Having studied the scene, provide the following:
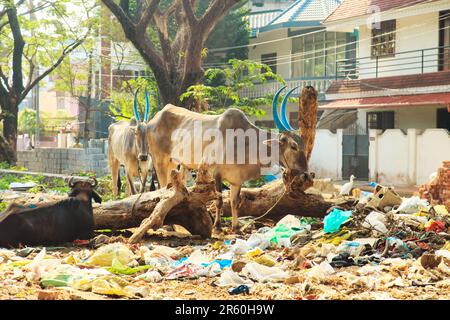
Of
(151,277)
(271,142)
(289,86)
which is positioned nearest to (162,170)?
(271,142)

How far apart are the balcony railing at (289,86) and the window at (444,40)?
6.01 metres

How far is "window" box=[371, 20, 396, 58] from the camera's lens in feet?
86.0

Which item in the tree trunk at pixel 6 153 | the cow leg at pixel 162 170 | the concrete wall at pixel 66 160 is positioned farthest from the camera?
the tree trunk at pixel 6 153

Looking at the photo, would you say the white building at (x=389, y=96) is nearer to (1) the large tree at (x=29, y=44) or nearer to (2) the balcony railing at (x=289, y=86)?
(2) the balcony railing at (x=289, y=86)

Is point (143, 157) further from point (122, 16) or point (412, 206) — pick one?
point (122, 16)

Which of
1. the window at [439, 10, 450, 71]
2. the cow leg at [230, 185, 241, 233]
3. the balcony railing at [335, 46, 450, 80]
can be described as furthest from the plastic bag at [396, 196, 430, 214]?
the window at [439, 10, 450, 71]

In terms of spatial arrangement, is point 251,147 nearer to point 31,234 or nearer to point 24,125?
point 31,234

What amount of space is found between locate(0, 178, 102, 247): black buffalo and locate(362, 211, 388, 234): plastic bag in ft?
13.0

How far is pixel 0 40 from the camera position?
31812 mm

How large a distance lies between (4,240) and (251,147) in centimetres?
408

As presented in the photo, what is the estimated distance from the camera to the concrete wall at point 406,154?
20891 mm

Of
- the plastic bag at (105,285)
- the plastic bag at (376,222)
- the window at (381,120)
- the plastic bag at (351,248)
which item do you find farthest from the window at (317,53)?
the plastic bag at (105,285)

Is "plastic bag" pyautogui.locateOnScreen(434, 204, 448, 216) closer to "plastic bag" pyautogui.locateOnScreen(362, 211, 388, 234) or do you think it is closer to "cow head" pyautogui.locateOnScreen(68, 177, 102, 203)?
"plastic bag" pyautogui.locateOnScreen(362, 211, 388, 234)
